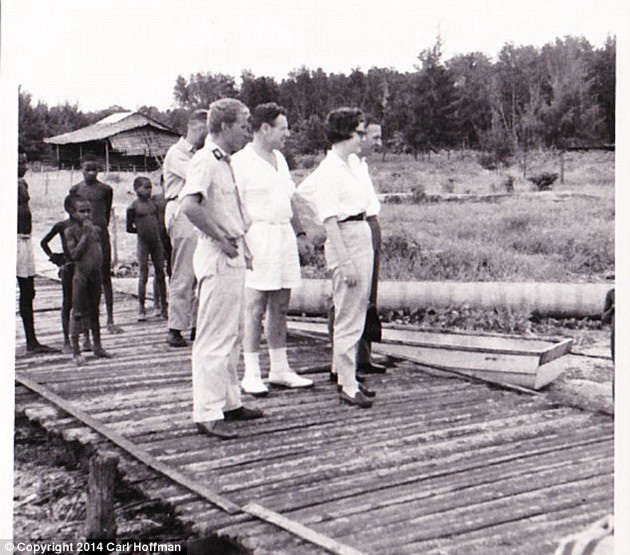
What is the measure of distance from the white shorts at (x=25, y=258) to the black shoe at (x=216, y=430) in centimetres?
115

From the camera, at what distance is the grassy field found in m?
3.65

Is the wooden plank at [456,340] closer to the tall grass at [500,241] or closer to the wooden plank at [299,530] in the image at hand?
the tall grass at [500,241]

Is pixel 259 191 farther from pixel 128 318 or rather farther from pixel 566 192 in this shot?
pixel 128 318

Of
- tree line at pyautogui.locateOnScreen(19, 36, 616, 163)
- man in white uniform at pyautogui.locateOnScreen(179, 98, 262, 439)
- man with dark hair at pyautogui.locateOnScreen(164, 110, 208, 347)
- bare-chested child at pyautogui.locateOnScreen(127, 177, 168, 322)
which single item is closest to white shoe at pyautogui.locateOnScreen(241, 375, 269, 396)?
man in white uniform at pyautogui.locateOnScreen(179, 98, 262, 439)

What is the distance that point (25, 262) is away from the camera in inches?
165

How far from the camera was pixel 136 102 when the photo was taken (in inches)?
151

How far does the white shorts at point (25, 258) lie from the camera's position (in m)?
4.11

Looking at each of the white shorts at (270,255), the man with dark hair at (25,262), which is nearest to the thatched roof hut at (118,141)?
the man with dark hair at (25,262)

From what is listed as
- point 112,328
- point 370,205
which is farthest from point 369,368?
point 112,328

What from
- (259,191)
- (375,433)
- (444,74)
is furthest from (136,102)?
(375,433)

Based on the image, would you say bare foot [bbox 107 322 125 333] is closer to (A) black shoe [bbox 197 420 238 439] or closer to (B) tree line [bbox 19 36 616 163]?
(B) tree line [bbox 19 36 616 163]

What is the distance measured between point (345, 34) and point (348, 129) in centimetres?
48

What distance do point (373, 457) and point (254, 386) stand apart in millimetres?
982

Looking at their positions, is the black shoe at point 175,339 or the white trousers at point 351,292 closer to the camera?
the white trousers at point 351,292
